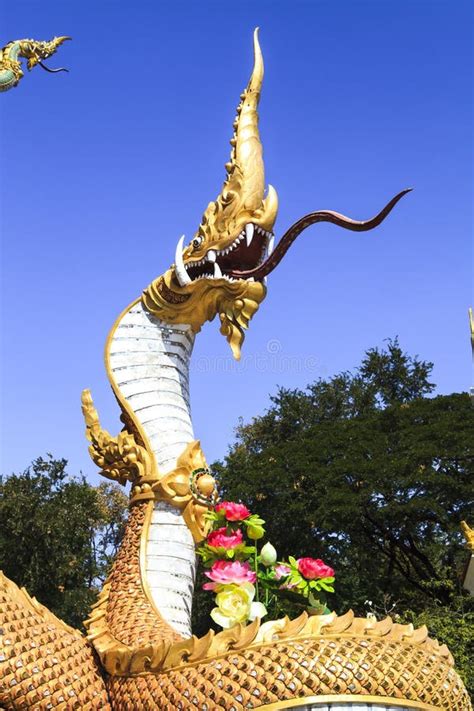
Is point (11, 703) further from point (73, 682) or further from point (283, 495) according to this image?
point (283, 495)

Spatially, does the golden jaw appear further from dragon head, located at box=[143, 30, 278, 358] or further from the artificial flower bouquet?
the artificial flower bouquet

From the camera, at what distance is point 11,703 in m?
3.75

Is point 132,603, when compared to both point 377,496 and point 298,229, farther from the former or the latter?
point 377,496

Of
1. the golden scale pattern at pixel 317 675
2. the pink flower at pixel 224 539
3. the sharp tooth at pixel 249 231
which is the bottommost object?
the golden scale pattern at pixel 317 675

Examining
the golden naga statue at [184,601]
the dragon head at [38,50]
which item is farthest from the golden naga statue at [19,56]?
the golden naga statue at [184,601]

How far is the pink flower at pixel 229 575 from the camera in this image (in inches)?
150

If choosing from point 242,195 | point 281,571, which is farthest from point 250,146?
point 281,571

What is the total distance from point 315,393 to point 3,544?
832 cm

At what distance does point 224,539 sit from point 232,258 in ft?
5.42

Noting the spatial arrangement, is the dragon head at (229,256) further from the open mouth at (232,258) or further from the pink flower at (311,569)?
the pink flower at (311,569)

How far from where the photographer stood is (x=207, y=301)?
5016mm

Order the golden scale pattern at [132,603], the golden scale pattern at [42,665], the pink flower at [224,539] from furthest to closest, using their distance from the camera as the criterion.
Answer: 1. the pink flower at [224,539]
2. the golden scale pattern at [132,603]
3. the golden scale pattern at [42,665]

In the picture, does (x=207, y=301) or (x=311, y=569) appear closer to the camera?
(x=311, y=569)

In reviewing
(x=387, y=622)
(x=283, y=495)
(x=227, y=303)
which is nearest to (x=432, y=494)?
(x=283, y=495)
